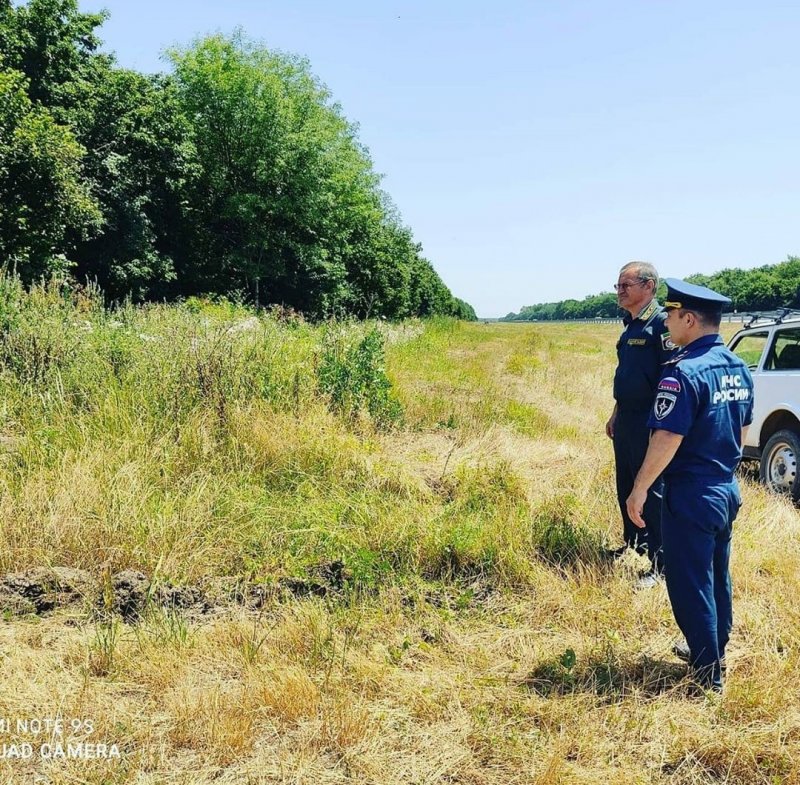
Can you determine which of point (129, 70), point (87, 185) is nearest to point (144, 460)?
point (87, 185)

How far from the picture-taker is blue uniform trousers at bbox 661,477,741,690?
2709 millimetres

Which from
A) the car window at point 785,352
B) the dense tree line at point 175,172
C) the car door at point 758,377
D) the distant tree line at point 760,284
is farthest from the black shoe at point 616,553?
the distant tree line at point 760,284

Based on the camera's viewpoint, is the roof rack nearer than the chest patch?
No

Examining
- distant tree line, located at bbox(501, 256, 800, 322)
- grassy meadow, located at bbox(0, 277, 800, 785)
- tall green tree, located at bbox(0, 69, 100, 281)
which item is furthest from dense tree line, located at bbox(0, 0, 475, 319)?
distant tree line, located at bbox(501, 256, 800, 322)

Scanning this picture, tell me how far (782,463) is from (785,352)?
1.16 m

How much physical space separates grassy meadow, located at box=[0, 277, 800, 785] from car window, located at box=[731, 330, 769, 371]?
5.90 feet

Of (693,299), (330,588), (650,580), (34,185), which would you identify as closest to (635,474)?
(650,580)

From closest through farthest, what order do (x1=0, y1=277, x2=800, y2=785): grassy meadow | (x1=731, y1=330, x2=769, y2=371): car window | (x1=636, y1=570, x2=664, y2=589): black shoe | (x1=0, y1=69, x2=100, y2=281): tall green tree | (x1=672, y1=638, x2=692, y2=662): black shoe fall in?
(x1=0, y1=277, x2=800, y2=785): grassy meadow → (x1=672, y1=638, x2=692, y2=662): black shoe → (x1=636, y1=570, x2=664, y2=589): black shoe → (x1=731, y1=330, x2=769, y2=371): car window → (x1=0, y1=69, x2=100, y2=281): tall green tree

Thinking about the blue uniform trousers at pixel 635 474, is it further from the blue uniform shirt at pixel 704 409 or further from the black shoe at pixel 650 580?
the blue uniform shirt at pixel 704 409

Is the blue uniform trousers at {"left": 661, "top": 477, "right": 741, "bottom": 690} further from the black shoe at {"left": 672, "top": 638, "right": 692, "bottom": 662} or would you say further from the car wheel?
the car wheel

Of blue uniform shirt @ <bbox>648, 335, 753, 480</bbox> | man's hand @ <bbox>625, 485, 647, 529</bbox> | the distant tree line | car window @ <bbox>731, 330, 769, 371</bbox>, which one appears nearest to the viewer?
blue uniform shirt @ <bbox>648, 335, 753, 480</bbox>

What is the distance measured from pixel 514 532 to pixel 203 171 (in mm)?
29523

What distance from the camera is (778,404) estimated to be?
5.88 meters

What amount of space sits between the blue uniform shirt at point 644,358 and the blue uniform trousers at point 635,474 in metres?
0.10
